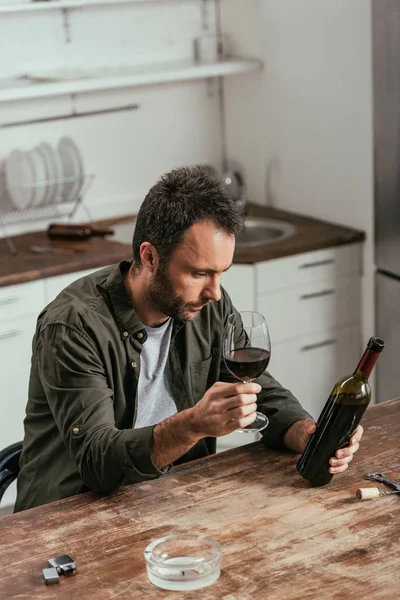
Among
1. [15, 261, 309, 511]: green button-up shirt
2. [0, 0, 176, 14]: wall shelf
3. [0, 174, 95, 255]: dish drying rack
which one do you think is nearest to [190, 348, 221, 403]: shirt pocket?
[15, 261, 309, 511]: green button-up shirt

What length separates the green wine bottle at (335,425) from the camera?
2.02 m

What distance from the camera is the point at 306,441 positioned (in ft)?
7.41

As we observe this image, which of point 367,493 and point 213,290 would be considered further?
point 213,290

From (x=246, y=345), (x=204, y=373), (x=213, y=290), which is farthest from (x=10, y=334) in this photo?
(x=246, y=345)

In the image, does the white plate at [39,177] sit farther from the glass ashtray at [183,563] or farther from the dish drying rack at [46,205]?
the glass ashtray at [183,563]

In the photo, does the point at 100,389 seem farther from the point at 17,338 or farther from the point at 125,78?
the point at 125,78

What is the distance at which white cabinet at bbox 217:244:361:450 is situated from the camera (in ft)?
13.0

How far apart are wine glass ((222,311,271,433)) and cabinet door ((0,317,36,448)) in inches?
70.4

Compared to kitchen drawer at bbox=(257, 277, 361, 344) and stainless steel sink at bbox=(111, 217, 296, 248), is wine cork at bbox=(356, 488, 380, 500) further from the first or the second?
stainless steel sink at bbox=(111, 217, 296, 248)

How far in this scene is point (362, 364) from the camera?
1.95 m

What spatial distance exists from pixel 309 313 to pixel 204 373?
A: 1607mm

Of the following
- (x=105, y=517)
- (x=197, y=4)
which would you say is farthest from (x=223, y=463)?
(x=197, y=4)

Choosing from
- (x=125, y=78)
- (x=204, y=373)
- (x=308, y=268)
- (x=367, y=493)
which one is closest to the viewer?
(x=367, y=493)

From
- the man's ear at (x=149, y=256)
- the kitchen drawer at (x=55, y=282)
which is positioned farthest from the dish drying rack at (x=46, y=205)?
the man's ear at (x=149, y=256)
